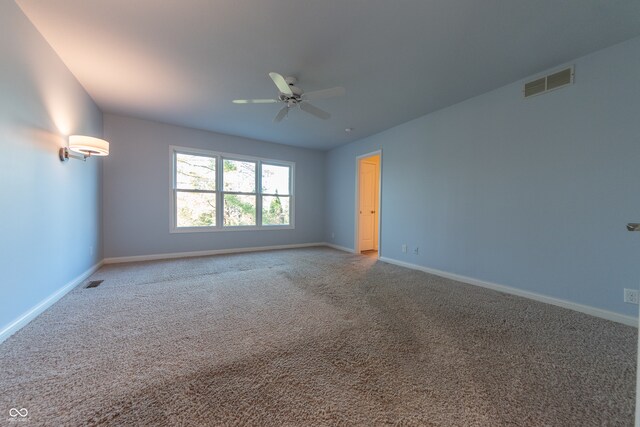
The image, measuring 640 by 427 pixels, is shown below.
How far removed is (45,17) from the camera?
6.33 feet

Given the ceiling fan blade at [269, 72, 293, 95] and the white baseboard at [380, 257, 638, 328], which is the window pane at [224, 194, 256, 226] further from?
the white baseboard at [380, 257, 638, 328]

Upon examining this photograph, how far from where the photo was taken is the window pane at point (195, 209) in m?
4.60

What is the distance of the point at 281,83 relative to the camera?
2340 millimetres

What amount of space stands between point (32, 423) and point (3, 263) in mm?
1348

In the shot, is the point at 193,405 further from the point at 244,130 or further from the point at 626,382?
the point at 244,130

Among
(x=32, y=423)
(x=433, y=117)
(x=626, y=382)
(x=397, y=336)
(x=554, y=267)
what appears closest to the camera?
(x=32, y=423)

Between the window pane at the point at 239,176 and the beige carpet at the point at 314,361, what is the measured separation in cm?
286

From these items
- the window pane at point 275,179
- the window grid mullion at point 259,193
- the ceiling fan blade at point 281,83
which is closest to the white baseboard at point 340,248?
the window pane at point 275,179

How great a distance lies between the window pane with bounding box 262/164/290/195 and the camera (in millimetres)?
5512

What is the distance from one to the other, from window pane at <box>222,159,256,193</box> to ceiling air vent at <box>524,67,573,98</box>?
4786 millimetres

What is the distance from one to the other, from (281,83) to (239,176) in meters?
3.21

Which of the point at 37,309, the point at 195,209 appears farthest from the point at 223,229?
the point at 37,309

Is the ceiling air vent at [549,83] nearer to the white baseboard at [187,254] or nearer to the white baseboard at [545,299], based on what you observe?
the white baseboard at [545,299]

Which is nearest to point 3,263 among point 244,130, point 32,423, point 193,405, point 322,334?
point 32,423
